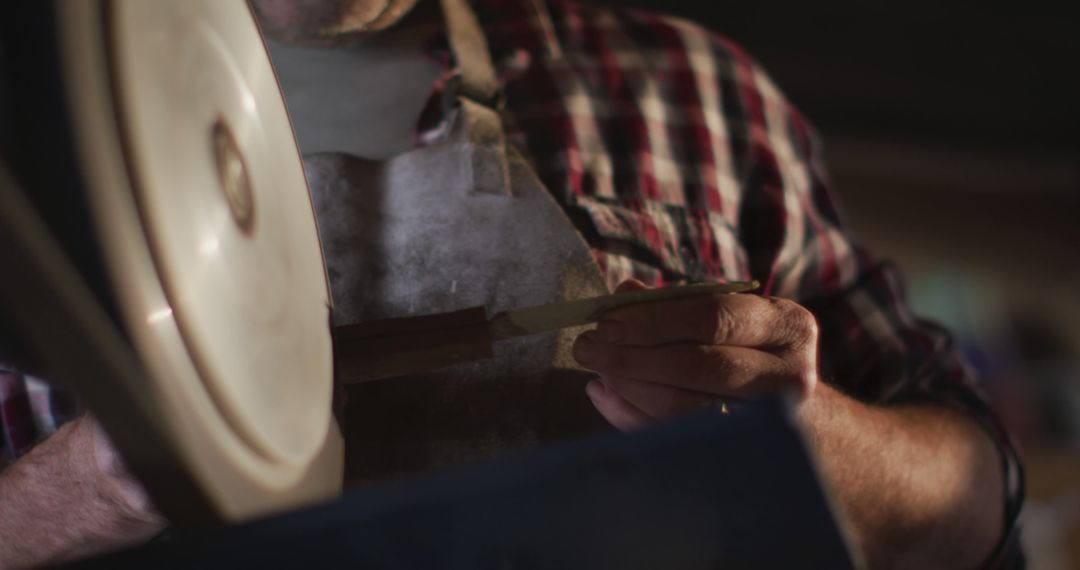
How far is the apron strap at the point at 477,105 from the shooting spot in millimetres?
666

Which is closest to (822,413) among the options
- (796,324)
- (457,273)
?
(796,324)

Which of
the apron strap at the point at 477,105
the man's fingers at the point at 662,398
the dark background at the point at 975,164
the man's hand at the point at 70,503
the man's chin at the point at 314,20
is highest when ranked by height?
the man's chin at the point at 314,20

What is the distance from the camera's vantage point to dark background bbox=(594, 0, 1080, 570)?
2.48 metres

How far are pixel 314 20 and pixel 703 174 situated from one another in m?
0.34

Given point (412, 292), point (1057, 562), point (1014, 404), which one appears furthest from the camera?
point (1014, 404)

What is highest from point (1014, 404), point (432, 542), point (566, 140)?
point (432, 542)

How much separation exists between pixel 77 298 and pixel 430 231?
32cm

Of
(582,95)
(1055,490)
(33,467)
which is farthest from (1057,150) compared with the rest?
(33,467)

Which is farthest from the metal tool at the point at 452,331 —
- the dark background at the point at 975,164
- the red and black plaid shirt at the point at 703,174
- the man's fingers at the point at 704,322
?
the dark background at the point at 975,164

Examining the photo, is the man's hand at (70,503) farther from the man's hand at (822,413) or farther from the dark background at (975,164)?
the dark background at (975,164)

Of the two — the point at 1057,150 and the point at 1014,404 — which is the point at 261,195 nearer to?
the point at 1014,404

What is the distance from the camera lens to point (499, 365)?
1.78 ft

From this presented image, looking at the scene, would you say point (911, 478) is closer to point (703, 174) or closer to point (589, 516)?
point (703, 174)

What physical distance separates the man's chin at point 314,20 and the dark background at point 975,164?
1.54 meters
